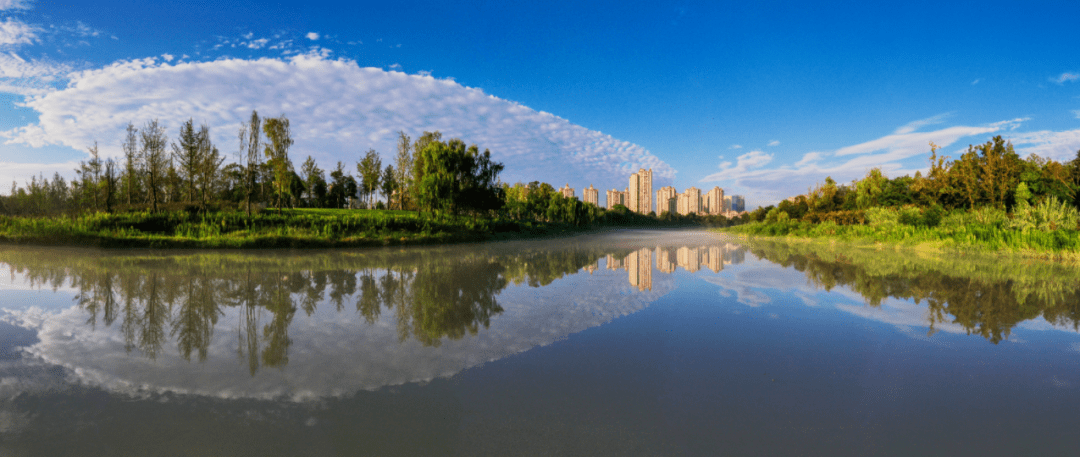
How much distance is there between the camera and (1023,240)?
532 inches

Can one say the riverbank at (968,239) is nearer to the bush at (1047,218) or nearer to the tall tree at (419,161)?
the bush at (1047,218)

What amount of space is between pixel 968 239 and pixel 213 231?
2841 centimetres

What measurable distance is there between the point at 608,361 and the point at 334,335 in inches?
107

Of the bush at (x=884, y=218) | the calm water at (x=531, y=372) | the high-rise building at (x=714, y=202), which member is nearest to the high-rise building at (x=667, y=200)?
the high-rise building at (x=714, y=202)

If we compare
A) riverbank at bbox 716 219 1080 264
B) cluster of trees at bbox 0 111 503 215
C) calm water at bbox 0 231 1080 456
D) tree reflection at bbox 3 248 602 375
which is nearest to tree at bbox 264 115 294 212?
cluster of trees at bbox 0 111 503 215

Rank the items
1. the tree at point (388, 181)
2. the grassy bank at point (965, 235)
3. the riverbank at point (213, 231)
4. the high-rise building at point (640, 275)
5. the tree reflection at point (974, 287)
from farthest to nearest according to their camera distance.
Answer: the tree at point (388, 181) < the riverbank at point (213, 231) < the grassy bank at point (965, 235) < the high-rise building at point (640, 275) < the tree reflection at point (974, 287)

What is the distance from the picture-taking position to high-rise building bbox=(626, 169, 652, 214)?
471ft

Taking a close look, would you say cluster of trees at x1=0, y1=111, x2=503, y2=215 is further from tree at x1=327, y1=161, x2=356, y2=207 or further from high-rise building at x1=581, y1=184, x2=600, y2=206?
high-rise building at x1=581, y1=184, x2=600, y2=206

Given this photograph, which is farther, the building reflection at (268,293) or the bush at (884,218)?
the bush at (884,218)

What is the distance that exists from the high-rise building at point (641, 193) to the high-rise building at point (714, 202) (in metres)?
18.9

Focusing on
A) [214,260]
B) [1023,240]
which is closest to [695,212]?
[1023,240]

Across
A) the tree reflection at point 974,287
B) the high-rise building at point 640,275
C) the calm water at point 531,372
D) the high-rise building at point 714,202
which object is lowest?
the tree reflection at point 974,287

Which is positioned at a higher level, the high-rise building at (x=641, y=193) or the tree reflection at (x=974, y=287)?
the high-rise building at (x=641, y=193)

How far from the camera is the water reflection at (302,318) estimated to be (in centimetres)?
322
